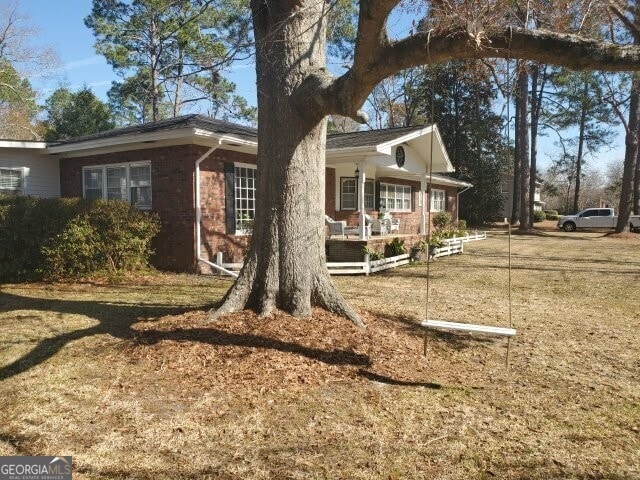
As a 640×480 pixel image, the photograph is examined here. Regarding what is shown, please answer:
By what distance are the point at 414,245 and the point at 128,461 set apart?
1353 cm

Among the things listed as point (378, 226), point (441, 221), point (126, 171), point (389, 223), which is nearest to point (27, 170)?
point (126, 171)

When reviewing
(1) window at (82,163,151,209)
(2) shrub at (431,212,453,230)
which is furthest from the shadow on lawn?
Answer: (2) shrub at (431,212,453,230)

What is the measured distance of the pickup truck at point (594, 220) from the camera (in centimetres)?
3294

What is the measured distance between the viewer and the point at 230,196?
11898 mm

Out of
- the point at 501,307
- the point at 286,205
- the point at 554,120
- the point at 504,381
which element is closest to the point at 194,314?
the point at 286,205

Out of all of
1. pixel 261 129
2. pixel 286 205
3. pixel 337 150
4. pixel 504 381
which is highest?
pixel 337 150

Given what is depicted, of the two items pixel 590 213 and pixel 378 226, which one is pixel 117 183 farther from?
pixel 590 213

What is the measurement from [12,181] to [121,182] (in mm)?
3342

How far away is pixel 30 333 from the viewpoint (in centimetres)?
610

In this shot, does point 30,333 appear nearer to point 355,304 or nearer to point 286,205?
point 286,205

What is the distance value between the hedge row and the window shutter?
2.35 metres

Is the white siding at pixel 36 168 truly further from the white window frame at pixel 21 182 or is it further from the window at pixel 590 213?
the window at pixel 590 213

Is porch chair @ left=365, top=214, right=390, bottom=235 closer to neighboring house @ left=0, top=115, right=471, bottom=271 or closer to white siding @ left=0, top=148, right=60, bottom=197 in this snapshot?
neighboring house @ left=0, top=115, right=471, bottom=271

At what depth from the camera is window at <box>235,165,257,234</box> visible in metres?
12.4
